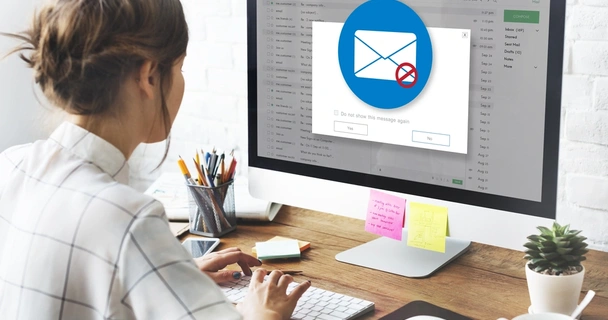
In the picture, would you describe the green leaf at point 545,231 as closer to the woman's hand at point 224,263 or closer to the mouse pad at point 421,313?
the mouse pad at point 421,313

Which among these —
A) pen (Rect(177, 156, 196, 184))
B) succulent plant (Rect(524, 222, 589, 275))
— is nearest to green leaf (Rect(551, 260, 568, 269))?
succulent plant (Rect(524, 222, 589, 275))

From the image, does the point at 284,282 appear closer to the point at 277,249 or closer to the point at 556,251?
the point at 277,249

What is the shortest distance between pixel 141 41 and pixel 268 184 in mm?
557

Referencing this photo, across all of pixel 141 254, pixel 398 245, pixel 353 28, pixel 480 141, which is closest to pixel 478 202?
pixel 480 141

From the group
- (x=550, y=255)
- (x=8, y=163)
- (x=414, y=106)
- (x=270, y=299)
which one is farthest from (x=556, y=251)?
(x=8, y=163)

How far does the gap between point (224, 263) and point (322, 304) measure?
0.21m

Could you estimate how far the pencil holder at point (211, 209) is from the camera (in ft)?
4.95

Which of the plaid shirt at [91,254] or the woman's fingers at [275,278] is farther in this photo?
the woman's fingers at [275,278]

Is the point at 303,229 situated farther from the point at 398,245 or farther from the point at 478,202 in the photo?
the point at 478,202

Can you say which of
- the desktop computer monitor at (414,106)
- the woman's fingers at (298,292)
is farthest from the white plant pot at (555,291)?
the woman's fingers at (298,292)

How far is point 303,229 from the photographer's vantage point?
1549 mm

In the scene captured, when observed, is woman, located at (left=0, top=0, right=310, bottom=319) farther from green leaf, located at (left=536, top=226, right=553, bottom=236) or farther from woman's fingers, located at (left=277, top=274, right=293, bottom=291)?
A: green leaf, located at (left=536, top=226, right=553, bottom=236)

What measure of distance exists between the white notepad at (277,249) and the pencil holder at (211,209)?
11 centimetres

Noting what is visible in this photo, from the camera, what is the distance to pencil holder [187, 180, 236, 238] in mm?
1509
